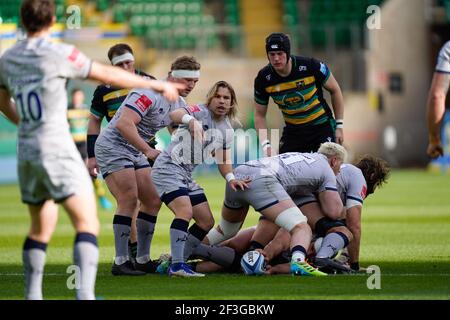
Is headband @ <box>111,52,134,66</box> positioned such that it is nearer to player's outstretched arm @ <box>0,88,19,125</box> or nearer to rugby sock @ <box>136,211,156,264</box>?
rugby sock @ <box>136,211,156,264</box>

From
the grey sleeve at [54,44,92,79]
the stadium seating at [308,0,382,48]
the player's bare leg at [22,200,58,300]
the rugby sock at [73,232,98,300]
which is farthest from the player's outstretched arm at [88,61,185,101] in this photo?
the stadium seating at [308,0,382,48]

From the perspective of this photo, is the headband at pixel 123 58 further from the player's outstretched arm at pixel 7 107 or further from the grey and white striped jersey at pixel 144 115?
the player's outstretched arm at pixel 7 107

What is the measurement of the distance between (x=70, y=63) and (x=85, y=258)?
126cm

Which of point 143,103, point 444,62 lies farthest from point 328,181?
point 444,62

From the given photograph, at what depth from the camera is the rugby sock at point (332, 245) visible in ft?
31.9

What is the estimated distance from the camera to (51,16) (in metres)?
7.00

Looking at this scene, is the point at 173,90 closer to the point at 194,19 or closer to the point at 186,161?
the point at 186,161

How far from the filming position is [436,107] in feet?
25.5

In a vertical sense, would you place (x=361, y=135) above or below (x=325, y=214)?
below

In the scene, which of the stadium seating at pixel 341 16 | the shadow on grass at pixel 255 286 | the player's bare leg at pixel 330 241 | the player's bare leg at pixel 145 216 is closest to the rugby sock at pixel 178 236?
the shadow on grass at pixel 255 286

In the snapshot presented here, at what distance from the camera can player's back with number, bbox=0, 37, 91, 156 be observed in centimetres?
701

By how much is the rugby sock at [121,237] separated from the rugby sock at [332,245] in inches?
70.6

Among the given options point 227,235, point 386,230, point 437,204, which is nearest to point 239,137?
point 437,204
